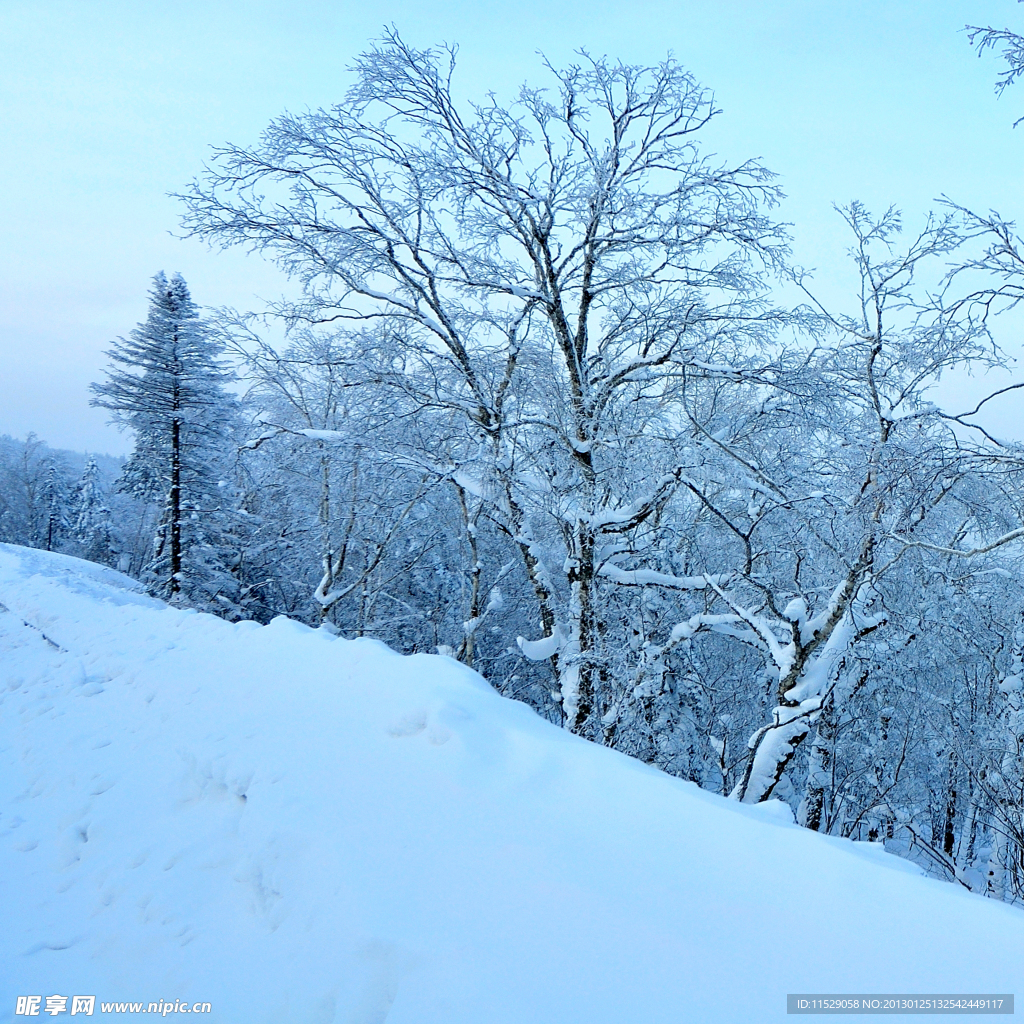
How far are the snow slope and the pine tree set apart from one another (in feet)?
50.3

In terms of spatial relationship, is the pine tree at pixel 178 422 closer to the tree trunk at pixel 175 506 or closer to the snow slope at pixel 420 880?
the tree trunk at pixel 175 506

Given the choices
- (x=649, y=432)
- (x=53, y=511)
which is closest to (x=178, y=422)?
(x=649, y=432)

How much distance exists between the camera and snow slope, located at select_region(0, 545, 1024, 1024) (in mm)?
2066

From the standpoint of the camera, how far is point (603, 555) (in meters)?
9.02

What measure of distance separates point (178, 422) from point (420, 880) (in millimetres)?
19275

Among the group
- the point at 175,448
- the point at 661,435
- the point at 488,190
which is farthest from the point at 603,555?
the point at 175,448

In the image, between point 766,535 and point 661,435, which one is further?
point 766,535

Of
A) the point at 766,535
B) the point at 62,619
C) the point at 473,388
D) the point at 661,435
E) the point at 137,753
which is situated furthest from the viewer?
the point at 766,535

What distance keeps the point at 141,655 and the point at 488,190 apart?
23.3 ft

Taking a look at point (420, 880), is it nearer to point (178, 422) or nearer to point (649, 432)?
point (649, 432)

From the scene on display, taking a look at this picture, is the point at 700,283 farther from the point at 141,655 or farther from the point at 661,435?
the point at 141,655

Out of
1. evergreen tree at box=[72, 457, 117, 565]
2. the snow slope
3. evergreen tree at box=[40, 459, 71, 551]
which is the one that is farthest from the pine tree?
evergreen tree at box=[40, 459, 71, 551]

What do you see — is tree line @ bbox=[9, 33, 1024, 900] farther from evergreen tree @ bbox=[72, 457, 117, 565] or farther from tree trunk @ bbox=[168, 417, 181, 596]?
evergreen tree @ bbox=[72, 457, 117, 565]

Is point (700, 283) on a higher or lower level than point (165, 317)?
lower
